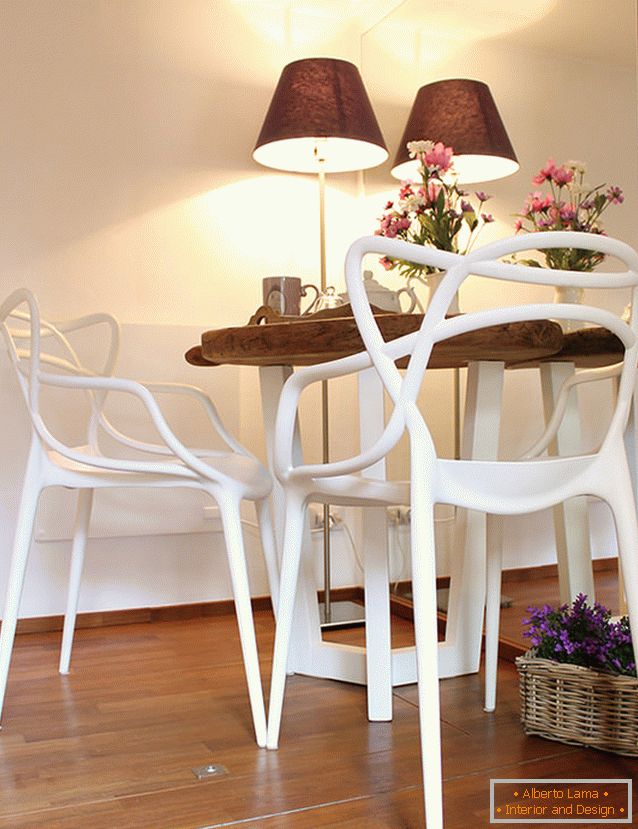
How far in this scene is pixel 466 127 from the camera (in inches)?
110

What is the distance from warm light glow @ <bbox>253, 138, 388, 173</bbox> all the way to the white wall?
13 cm

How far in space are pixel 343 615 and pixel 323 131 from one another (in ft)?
4.91

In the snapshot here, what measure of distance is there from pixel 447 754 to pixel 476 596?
565mm

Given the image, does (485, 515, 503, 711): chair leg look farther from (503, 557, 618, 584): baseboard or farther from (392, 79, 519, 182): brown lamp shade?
(392, 79, 519, 182): brown lamp shade

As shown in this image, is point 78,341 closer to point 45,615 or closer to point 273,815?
point 45,615

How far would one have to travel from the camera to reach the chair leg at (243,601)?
195 cm

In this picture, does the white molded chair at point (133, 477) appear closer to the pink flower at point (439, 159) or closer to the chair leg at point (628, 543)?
the chair leg at point (628, 543)

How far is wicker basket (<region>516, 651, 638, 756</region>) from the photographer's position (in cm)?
185

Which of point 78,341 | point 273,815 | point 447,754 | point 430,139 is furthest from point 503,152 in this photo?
point 273,815

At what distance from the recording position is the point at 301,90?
9.86 feet

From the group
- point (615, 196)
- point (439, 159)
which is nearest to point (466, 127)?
point (439, 159)

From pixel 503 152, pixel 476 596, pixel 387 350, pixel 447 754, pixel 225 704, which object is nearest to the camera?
pixel 387 350

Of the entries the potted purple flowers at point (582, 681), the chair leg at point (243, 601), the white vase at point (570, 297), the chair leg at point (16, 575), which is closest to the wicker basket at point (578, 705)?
the potted purple flowers at point (582, 681)

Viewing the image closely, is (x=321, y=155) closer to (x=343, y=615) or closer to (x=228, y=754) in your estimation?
(x=343, y=615)
